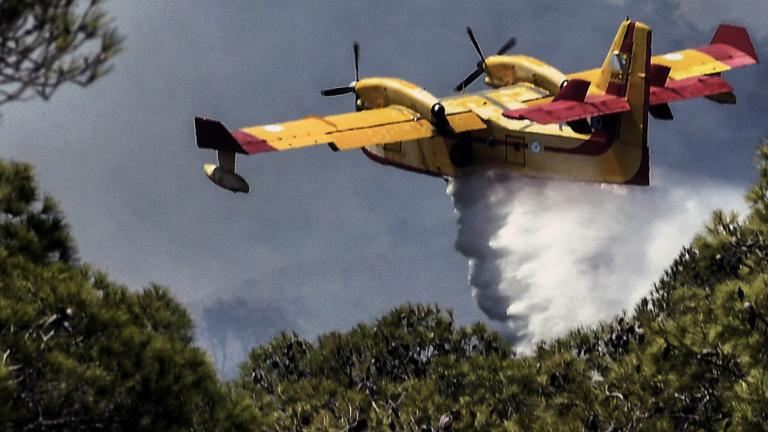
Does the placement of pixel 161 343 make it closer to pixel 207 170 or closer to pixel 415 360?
pixel 415 360

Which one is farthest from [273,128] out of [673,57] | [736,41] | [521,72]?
[736,41]

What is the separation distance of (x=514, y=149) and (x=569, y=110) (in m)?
3.40

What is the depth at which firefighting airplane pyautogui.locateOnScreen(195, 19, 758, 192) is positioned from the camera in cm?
→ 3881

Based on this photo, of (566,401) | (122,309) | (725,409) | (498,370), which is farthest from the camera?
(498,370)

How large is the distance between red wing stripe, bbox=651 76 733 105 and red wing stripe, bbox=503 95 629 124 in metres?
4.12

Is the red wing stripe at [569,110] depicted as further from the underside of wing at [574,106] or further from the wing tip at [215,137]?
the wing tip at [215,137]

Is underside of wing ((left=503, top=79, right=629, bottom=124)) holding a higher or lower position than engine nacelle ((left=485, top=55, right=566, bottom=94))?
higher

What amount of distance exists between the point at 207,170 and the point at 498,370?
11.8 m

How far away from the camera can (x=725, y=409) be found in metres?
19.4

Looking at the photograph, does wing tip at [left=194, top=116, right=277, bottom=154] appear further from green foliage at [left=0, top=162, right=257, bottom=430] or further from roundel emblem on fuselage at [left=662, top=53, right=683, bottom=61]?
green foliage at [left=0, top=162, right=257, bottom=430]

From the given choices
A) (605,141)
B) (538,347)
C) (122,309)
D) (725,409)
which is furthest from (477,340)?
(122,309)

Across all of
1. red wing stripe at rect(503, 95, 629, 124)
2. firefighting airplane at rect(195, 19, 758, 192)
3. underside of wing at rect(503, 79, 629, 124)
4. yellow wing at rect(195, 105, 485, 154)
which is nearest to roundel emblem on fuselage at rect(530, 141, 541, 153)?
firefighting airplane at rect(195, 19, 758, 192)

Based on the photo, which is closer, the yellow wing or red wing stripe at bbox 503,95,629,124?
red wing stripe at bbox 503,95,629,124

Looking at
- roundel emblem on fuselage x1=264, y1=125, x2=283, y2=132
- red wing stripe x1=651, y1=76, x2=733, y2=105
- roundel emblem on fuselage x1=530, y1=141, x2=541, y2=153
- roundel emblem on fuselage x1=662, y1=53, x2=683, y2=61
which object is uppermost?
roundel emblem on fuselage x1=264, y1=125, x2=283, y2=132
